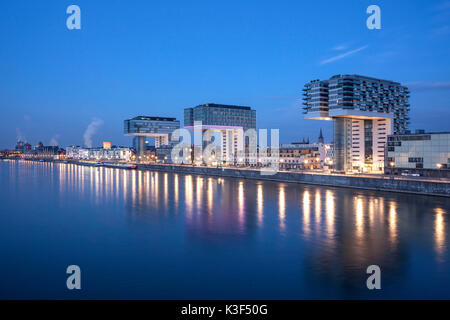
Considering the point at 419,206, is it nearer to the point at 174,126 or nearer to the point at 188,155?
the point at 188,155

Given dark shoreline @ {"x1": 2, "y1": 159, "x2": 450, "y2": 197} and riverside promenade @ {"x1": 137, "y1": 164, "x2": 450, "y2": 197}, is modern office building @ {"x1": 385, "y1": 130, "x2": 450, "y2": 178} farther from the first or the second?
dark shoreline @ {"x1": 2, "y1": 159, "x2": 450, "y2": 197}

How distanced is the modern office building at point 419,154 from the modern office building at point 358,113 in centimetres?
895

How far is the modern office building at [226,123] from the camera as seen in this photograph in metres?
98.9

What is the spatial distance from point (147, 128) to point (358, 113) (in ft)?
285

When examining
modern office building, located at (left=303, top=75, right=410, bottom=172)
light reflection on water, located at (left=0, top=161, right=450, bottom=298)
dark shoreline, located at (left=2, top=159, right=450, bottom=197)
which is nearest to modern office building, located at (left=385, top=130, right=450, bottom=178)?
dark shoreline, located at (left=2, top=159, right=450, bottom=197)

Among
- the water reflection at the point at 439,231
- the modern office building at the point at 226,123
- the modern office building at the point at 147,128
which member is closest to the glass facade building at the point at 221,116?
the modern office building at the point at 226,123

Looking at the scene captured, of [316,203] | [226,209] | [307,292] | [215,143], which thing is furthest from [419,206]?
Result: [215,143]

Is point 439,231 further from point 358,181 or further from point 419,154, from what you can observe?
point 419,154

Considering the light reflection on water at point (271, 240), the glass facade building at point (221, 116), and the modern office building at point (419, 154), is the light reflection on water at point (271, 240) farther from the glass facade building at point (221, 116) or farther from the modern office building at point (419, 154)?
the glass facade building at point (221, 116)

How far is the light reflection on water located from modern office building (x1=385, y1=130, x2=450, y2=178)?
1190 centimetres

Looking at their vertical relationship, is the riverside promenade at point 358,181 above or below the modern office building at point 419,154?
below

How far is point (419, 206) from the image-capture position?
3177 centimetres

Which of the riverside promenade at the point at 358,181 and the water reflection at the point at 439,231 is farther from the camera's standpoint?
the riverside promenade at the point at 358,181
